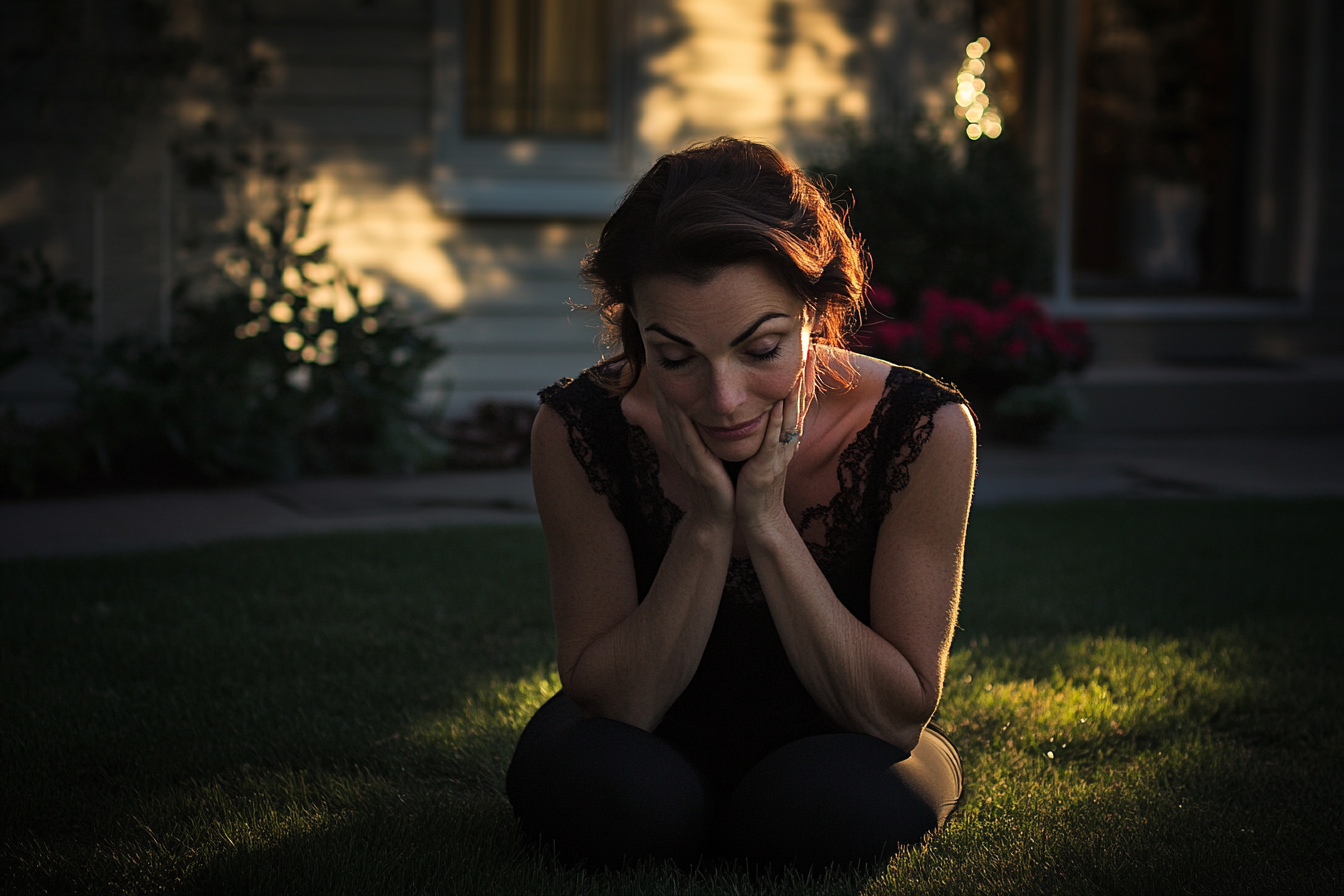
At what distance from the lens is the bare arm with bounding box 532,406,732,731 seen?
2.24 metres

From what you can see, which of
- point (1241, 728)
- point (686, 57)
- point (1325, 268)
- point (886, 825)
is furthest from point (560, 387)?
point (1325, 268)

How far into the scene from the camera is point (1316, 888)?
2.28 m

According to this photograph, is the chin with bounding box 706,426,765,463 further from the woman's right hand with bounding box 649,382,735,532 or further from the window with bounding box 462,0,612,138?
the window with bounding box 462,0,612,138

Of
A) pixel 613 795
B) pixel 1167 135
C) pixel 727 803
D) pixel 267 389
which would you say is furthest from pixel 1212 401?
pixel 613 795

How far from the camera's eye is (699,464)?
2.17 meters

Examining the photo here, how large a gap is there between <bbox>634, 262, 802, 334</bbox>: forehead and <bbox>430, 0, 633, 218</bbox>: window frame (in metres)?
5.79

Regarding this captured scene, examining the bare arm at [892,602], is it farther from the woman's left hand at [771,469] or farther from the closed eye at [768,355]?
the closed eye at [768,355]

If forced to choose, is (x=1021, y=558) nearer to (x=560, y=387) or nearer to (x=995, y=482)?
(x=995, y=482)

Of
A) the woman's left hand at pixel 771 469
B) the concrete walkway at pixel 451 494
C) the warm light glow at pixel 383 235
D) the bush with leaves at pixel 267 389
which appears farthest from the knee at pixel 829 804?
the warm light glow at pixel 383 235

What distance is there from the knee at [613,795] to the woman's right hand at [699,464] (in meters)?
0.42

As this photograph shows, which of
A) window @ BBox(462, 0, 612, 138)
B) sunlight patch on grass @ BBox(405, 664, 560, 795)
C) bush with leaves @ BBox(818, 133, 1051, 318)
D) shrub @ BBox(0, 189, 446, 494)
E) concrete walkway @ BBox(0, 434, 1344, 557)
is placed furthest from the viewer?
window @ BBox(462, 0, 612, 138)

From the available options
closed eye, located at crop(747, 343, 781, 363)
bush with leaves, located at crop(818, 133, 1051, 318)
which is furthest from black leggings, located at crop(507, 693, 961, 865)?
bush with leaves, located at crop(818, 133, 1051, 318)

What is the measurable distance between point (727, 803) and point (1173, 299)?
26.6 ft

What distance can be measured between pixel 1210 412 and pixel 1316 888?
6.59 metres
